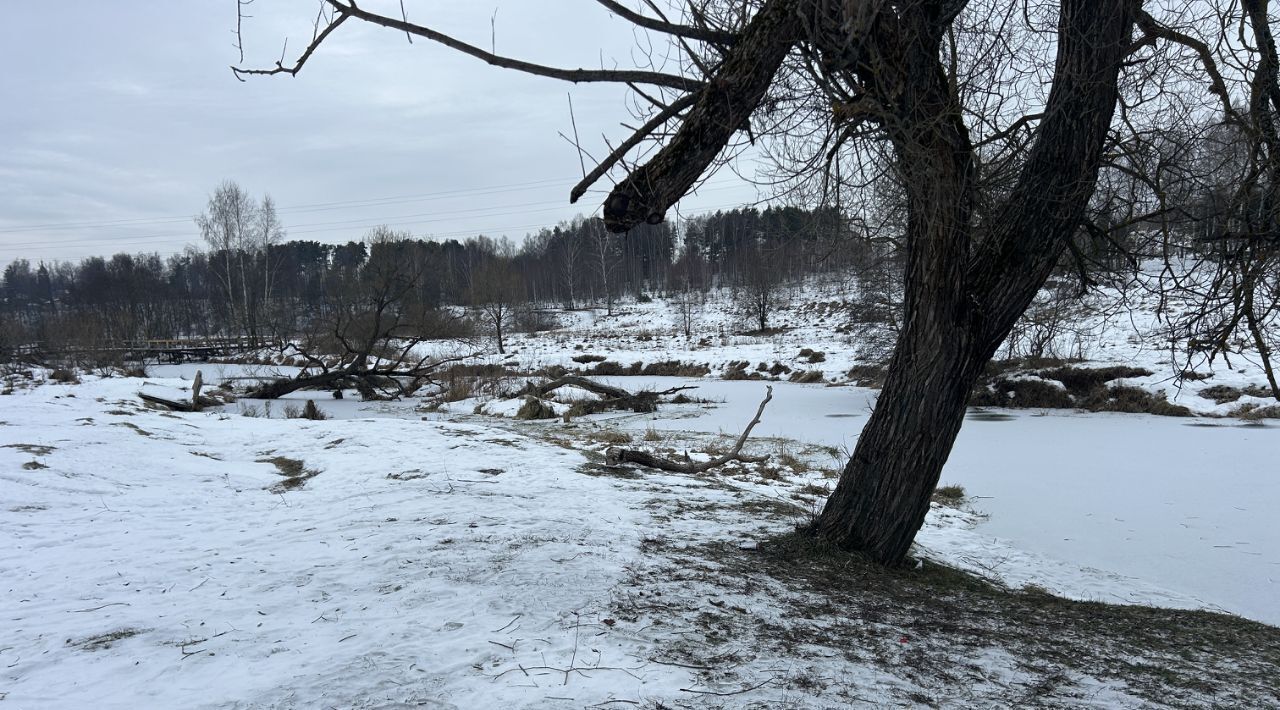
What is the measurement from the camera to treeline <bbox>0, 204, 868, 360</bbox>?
30359mm

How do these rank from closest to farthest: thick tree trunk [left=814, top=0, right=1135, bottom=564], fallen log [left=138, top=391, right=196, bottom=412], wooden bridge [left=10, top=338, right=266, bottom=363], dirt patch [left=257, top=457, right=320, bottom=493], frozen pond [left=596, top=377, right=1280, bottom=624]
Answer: thick tree trunk [left=814, top=0, right=1135, bottom=564]
frozen pond [left=596, top=377, right=1280, bottom=624]
dirt patch [left=257, top=457, right=320, bottom=493]
fallen log [left=138, top=391, right=196, bottom=412]
wooden bridge [left=10, top=338, right=266, bottom=363]

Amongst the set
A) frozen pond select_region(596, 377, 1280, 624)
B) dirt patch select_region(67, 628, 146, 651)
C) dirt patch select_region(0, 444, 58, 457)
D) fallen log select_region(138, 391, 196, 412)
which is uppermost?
dirt patch select_region(0, 444, 58, 457)

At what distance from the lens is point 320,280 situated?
69562mm

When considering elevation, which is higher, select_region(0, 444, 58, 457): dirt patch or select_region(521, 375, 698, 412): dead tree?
select_region(0, 444, 58, 457): dirt patch

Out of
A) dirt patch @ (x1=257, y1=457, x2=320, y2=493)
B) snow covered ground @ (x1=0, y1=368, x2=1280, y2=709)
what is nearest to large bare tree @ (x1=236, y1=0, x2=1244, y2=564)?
snow covered ground @ (x1=0, y1=368, x2=1280, y2=709)

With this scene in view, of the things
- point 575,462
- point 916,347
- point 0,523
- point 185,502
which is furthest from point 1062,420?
point 0,523

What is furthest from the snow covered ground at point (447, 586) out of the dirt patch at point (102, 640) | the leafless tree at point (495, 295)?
the leafless tree at point (495, 295)

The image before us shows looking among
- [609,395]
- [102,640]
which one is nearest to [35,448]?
[102,640]

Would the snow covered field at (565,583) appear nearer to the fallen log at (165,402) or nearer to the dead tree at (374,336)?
the fallen log at (165,402)

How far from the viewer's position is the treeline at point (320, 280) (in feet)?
99.6

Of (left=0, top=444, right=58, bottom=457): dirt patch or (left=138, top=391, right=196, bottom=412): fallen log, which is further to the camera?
(left=138, top=391, right=196, bottom=412): fallen log

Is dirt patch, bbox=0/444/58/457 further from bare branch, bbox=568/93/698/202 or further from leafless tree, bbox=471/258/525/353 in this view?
leafless tree, bbox=471/258/525/353

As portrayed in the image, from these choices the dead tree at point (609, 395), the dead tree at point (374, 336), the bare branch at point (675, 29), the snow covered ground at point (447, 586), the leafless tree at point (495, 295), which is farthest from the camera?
the leafless tree at point (495, 295)

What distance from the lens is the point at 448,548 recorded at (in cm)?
434
